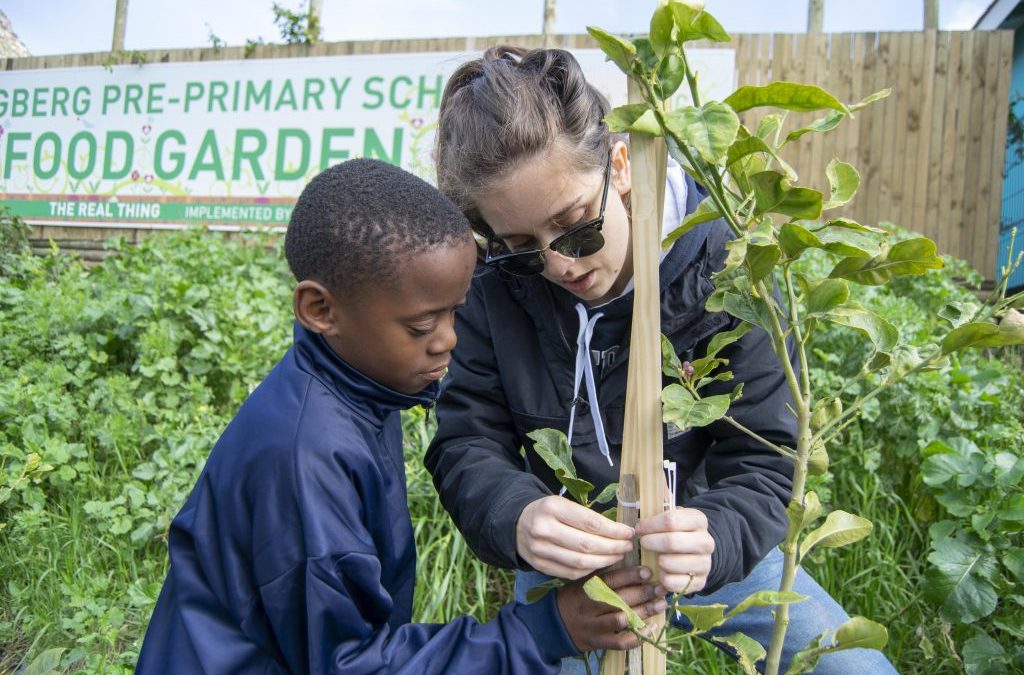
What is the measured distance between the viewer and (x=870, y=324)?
891mm

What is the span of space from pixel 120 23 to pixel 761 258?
28.2ft

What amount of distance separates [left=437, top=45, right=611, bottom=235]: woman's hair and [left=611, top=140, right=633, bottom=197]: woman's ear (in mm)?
21

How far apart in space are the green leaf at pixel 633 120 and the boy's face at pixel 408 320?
0.46 m

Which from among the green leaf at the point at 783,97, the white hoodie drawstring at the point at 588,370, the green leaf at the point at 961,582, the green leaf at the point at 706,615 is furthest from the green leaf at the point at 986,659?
the green leaf at the point at 783,97

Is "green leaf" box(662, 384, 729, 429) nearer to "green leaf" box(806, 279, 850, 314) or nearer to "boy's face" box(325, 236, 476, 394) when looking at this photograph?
"green leaf" box(806, 279, 850, 314)

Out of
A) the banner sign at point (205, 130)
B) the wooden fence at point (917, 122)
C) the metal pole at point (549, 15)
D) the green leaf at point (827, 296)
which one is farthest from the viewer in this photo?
the metal pole at point (549, 15)

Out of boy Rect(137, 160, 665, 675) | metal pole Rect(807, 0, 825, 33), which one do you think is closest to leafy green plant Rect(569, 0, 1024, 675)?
boy Rect(137, 160, 665, 675)

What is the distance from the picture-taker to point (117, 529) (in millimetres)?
2545

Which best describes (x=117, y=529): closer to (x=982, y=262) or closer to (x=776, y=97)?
(x=776, y=97)

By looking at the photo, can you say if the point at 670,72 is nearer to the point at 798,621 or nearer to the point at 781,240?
the point at 781,240

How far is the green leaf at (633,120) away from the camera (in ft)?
2.67

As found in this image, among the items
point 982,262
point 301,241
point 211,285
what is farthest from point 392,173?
point 982,262

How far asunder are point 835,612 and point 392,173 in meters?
1.08

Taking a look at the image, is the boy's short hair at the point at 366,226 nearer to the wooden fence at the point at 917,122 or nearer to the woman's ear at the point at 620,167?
the woman's ear at the point at 620,167
